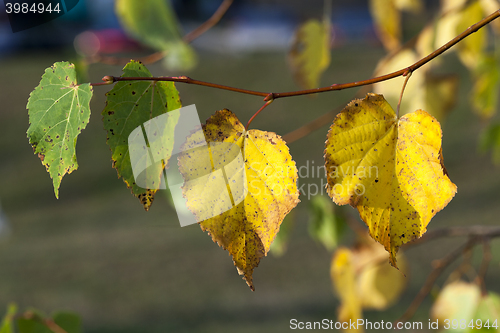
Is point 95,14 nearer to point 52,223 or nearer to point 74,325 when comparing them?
point 52,223

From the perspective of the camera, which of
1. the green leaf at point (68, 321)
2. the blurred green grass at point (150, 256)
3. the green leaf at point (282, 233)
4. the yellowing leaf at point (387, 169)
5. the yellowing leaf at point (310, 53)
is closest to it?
the yellowing leaf at point (387, 169)

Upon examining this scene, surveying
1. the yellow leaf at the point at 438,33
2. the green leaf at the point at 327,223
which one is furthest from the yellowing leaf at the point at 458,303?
the yellow leaf at the point at 438,33

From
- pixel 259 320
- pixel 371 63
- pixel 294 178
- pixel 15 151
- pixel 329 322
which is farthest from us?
pixel 371 63

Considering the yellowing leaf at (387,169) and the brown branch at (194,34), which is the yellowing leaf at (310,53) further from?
the yellowing leaf at (387,169)

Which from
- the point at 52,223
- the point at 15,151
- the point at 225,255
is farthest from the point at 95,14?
the point at 225,255

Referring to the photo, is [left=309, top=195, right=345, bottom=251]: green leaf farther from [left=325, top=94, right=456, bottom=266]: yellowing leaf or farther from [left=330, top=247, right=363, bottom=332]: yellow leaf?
[left=325, top=94, right=456, bottom=266]: yellowing leaf

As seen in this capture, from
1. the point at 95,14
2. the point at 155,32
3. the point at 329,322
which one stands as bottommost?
the point at 329,322

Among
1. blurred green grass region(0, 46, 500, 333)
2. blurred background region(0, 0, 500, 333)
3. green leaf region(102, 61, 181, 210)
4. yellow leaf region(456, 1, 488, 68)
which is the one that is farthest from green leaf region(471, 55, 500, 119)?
blurred green grass region(0, 46, 500, 333)
